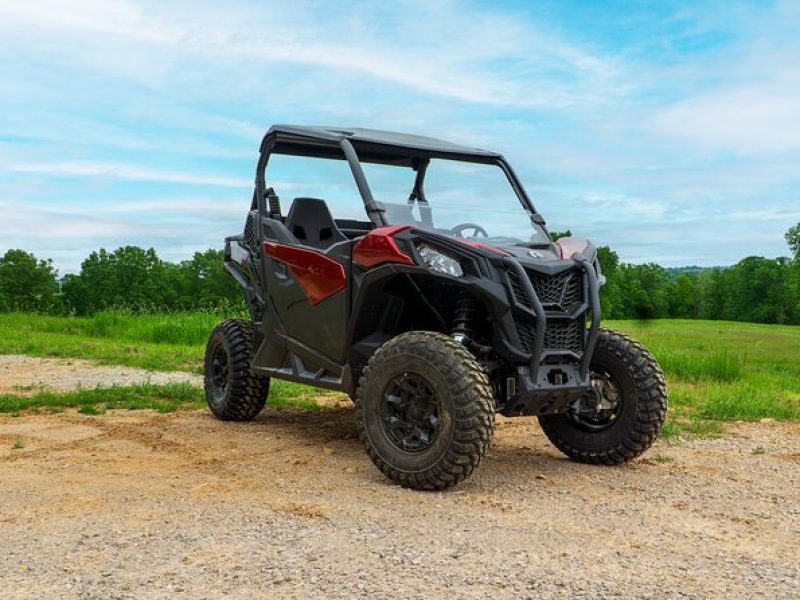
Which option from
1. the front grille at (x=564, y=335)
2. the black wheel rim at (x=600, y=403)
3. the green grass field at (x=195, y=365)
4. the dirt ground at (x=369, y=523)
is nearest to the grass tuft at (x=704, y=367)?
the green grass field at (x=195, y=365)

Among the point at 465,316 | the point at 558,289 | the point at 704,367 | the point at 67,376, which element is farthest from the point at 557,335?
the point at 704,367

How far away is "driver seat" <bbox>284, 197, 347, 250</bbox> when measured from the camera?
7492 millimetres

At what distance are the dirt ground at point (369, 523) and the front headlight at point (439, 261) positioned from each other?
1.42m

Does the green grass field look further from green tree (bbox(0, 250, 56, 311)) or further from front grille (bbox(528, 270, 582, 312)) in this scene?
green tree (bbox(0, 250, 56, 311))

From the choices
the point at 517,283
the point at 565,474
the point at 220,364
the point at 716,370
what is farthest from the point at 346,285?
the point at 716,370

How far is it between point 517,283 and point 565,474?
1.52 meters

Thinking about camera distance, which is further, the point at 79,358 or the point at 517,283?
the point at 79,358

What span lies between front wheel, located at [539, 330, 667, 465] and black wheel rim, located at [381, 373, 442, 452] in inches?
59.0

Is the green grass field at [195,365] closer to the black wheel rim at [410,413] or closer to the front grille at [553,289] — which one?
the front grille at [553,289]

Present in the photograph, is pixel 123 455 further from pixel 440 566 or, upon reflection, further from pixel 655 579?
pixel 655 579

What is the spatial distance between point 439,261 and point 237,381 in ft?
10.9

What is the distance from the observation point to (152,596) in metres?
3.92

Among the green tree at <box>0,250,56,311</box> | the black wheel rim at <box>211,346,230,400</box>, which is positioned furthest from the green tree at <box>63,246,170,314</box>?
the black wheel rim at <box>211,346,230,400</box>

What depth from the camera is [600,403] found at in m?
7.00
